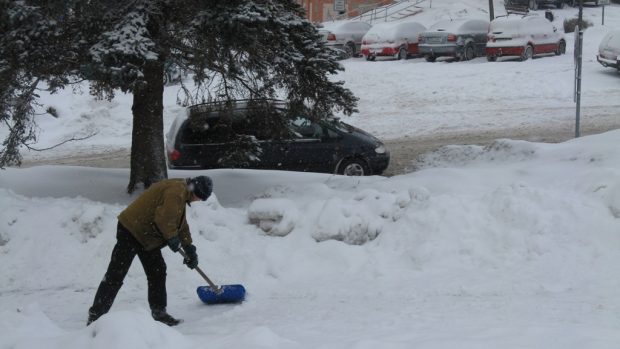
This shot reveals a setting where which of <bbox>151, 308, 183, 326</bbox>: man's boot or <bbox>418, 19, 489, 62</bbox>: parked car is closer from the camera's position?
<bbox>151, 308, 183, 326</bbox>: man's boot

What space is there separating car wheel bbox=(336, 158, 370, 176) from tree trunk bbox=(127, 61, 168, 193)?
3.40 m

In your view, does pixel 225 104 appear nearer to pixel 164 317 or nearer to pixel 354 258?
pixel 354 258

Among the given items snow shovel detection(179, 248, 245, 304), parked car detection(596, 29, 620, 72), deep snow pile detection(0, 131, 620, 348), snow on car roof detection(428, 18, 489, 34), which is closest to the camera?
deep snow pile detection(0, 131, 620, 348)

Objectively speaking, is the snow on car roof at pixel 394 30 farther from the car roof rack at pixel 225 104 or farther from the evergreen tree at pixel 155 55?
the evergreen tree at pixel 155 55

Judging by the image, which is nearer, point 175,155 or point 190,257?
point 190,257

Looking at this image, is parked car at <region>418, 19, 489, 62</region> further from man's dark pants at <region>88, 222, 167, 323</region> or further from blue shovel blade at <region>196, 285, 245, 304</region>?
man's dark pants at <region>88, 222, 167, 323</region>

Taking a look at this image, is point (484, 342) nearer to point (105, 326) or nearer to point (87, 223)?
point (105, 326)

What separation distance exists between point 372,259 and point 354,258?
180mm

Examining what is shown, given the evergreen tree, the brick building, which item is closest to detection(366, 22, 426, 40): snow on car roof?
the brick building

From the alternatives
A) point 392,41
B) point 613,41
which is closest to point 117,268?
point 613,41

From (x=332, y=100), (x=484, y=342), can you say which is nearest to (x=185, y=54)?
(x=332, y=100)

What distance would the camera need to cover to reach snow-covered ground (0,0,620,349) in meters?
5.28

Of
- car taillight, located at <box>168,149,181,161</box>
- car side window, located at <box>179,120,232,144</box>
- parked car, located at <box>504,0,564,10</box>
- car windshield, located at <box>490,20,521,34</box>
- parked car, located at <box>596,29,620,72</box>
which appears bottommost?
car taillight, located at <box>168,149,181,161</box>

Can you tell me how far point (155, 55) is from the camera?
26.1 ft
